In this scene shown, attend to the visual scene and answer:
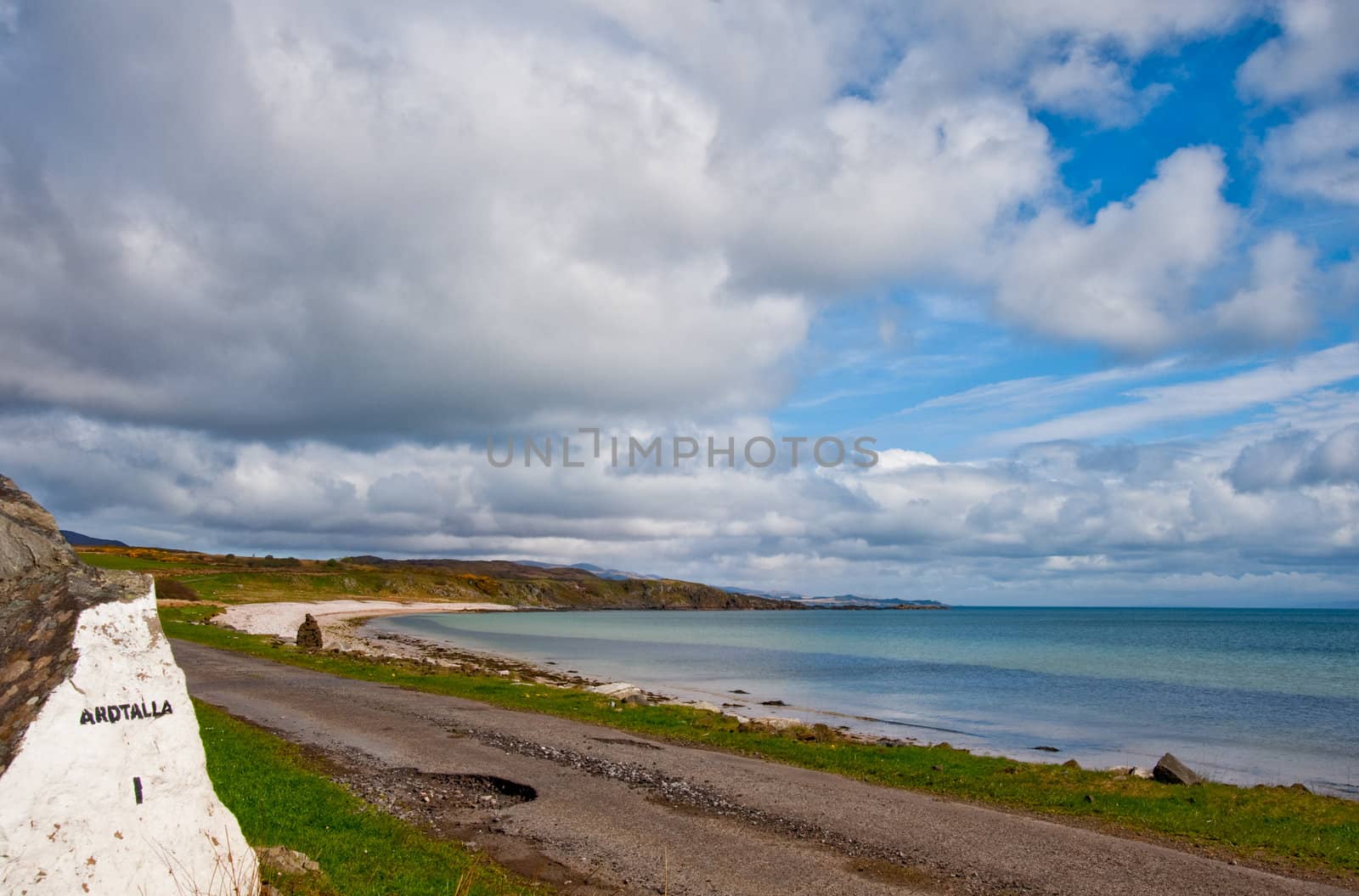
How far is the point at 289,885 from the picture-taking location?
893 cm

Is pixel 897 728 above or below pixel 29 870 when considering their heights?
below

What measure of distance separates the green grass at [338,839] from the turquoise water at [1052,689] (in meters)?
22.7

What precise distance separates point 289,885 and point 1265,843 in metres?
16.7

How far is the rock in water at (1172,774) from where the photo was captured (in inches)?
807

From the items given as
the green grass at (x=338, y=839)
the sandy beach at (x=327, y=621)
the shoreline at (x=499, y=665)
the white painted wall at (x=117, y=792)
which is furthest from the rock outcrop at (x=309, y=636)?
the white painted wall at (x=117, y=792)

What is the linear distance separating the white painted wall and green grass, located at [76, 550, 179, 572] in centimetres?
8944

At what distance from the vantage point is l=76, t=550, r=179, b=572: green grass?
322ft

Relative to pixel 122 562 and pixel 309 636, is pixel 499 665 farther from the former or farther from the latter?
pixel 122 562

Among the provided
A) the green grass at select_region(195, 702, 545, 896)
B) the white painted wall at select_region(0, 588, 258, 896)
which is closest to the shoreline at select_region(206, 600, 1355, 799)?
the green grass at select_region(195, 702, 545, 896)

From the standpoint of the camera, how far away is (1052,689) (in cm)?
5141

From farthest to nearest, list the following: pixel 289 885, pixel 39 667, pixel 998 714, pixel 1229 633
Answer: pixel 1229 633 → pixel 998 714 → pixel 289 885 → pixel 39 667

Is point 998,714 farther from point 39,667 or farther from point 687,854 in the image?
point 39,667

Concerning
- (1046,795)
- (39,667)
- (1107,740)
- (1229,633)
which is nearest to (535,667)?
(1107,740)

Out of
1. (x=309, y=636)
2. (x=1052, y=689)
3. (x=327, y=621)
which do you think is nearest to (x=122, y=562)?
(x=327, y=621)
